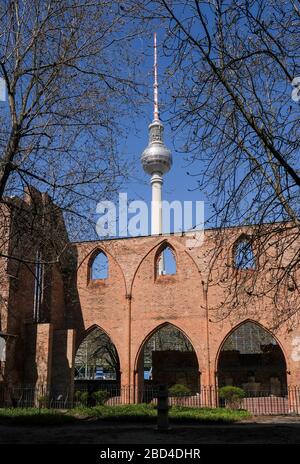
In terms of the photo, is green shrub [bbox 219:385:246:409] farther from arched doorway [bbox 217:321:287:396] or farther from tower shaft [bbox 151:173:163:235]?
tower shaft [bbox 151:173:163:235]

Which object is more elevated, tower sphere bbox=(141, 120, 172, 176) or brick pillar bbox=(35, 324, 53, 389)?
tower sphere bbox=(141, 120, 172, 176)

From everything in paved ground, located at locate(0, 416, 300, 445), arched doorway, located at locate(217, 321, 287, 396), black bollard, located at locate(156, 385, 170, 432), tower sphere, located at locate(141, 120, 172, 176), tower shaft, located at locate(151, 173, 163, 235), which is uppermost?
tower sphere, located at locate(141, 120, 172, 176)

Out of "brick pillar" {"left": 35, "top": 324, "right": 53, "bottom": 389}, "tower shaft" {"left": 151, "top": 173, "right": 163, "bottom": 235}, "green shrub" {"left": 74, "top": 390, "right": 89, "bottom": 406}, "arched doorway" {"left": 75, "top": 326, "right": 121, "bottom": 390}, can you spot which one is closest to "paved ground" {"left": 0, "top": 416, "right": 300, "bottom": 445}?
"brick pillar" {"left": 35, "top": 324, "right": 53, "bottom": 389}

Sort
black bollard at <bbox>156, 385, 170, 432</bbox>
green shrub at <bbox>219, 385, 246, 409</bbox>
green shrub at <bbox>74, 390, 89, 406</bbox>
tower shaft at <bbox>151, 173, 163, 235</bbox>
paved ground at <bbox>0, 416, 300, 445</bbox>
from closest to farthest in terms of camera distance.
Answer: paved ground at <bbox>0, 416, 300, 445</bbox>
black bollard at <bbox>156, 385, 170, 432</bbox>
green shrub at <bbox>219, 385, 246, 409</bbox>
green shrub at <bbox>74, 390, 89, 406</bbox>
tower shaft at <bbox>151, 173, 163, 235</bbox>

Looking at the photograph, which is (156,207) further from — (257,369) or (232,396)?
(232,396)

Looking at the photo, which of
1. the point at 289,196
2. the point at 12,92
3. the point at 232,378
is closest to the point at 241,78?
Result: the point at 289,196

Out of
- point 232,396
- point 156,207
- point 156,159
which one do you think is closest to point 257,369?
point 232,396

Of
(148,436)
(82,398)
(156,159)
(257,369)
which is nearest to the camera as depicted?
(148,436)

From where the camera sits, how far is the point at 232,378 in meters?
26.7

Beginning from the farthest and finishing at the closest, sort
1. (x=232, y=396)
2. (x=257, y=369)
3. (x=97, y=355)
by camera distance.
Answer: (x=97, y=355)
(x=257, y=369)
(x=232, y=396)

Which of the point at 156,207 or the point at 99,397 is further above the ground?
the point at 156,207

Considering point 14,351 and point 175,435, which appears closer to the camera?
point 175,435
